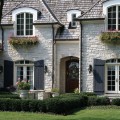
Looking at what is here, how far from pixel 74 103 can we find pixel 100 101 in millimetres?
2353

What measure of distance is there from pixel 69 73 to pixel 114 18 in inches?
214

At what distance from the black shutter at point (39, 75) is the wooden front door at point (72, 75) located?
2.20 m

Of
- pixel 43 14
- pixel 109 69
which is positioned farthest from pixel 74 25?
pixel 109 69

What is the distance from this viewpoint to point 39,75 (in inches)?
1281

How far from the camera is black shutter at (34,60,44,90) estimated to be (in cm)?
3244

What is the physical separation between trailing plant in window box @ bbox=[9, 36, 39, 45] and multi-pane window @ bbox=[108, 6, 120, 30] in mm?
5133

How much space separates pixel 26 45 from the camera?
3281 centimetres

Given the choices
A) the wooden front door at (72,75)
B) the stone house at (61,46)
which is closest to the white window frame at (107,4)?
the stone house at (61,46)

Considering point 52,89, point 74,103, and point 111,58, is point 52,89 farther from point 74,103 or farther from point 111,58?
point 74,103

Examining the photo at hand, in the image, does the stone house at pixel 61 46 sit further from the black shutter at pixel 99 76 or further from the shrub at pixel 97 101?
the shrub at pixel 97 101

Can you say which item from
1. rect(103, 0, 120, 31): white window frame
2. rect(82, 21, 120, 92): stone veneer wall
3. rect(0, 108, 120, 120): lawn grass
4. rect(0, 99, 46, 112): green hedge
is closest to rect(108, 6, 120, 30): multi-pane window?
rect(103, 0, 120, 31): white window frame

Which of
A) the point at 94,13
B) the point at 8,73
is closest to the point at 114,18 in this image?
the point at 94,13

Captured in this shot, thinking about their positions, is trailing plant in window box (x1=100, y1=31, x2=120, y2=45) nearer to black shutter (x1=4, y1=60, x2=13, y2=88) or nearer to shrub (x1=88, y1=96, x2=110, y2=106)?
shrub (x1=88, y1=96, x2=110, y2=106)

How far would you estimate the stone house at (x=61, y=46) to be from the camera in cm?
3106
